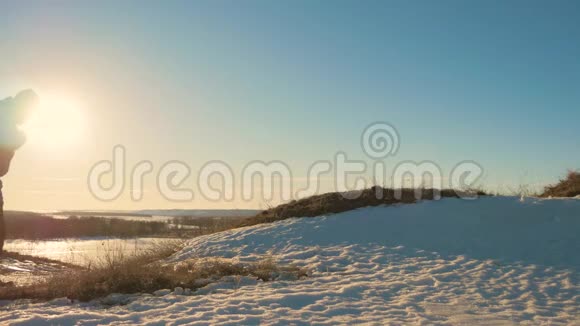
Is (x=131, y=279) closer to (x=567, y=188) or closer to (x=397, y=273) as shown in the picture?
(x=397, y=273)

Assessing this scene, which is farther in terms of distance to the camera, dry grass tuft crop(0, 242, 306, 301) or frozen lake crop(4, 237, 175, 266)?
frozen lake crop(4, 237, 175, 266)

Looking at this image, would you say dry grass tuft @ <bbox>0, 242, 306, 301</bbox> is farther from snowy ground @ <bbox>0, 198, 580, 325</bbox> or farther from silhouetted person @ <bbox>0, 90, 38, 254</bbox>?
silhouetted person @ <bbox>0, 90, 38, 254</bbox>

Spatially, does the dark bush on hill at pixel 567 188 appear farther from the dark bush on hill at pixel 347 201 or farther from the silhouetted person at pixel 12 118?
the silhouetted person at pixel 12 118

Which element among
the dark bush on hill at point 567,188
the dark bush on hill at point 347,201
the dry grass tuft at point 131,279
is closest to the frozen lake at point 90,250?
the dry grass tuft at point 131,279

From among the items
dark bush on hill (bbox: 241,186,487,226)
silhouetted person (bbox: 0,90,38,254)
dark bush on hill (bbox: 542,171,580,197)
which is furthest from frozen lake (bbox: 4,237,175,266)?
dark bush on hill (bbox: 542,171,580,197)

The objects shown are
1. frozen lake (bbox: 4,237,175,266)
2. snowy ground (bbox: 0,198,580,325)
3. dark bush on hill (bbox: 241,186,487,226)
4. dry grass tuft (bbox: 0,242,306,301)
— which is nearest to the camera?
snowy ground (bbox: 0,198,580,325)

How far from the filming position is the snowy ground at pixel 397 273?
746cm

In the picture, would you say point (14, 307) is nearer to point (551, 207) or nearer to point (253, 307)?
point (253, 307)

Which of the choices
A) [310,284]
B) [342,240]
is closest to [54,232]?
[342,240]

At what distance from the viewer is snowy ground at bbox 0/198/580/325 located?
294 inches

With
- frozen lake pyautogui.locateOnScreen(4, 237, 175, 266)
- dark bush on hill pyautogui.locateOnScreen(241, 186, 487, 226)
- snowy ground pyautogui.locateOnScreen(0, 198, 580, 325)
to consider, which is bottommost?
frozen lake pyautogui.locateOnScreen(4, 237, 175, 266)

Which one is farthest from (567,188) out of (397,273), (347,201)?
(397,273)

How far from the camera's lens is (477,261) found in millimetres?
11203

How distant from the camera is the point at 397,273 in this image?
416 inches
